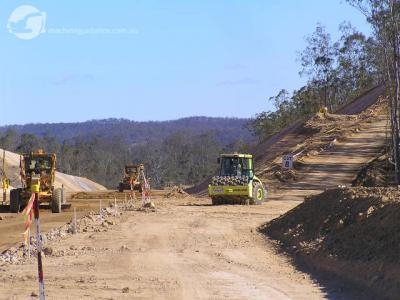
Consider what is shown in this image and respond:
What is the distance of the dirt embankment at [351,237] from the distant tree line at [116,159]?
306ft

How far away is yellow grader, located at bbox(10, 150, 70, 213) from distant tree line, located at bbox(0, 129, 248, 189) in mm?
79566

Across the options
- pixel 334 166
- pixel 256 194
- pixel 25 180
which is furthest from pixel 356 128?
pixel 25 180

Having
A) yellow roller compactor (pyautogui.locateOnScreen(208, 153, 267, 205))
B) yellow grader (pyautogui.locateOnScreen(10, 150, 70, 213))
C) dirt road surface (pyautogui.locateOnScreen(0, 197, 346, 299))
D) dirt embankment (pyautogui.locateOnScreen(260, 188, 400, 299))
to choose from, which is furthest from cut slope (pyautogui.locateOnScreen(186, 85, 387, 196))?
dirt road surface (pyautogui.locateOnScreen(0, 197, 346, 299))

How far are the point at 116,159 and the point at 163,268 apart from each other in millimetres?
135868

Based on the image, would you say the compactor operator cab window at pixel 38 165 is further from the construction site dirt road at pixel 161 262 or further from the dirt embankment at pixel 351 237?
the dirt embankment at pixel 351 237

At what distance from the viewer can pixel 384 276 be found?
11141 mm

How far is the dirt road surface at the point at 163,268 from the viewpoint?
10930 mm

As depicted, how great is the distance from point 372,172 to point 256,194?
11.2 metres

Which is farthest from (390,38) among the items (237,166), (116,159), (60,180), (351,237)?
(116,159)

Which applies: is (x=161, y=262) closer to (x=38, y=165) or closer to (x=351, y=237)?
(x=351, y=237)

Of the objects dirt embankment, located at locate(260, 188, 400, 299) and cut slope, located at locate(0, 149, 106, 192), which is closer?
dirt embankment, located at locate(260, 188, 400, 299)

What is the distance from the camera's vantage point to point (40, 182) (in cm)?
3145

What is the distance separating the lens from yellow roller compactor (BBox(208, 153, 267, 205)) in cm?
3328

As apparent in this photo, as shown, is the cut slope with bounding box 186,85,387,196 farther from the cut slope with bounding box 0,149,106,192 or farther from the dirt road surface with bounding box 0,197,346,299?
the dirt road surface with bounding box 0,197,346,299
